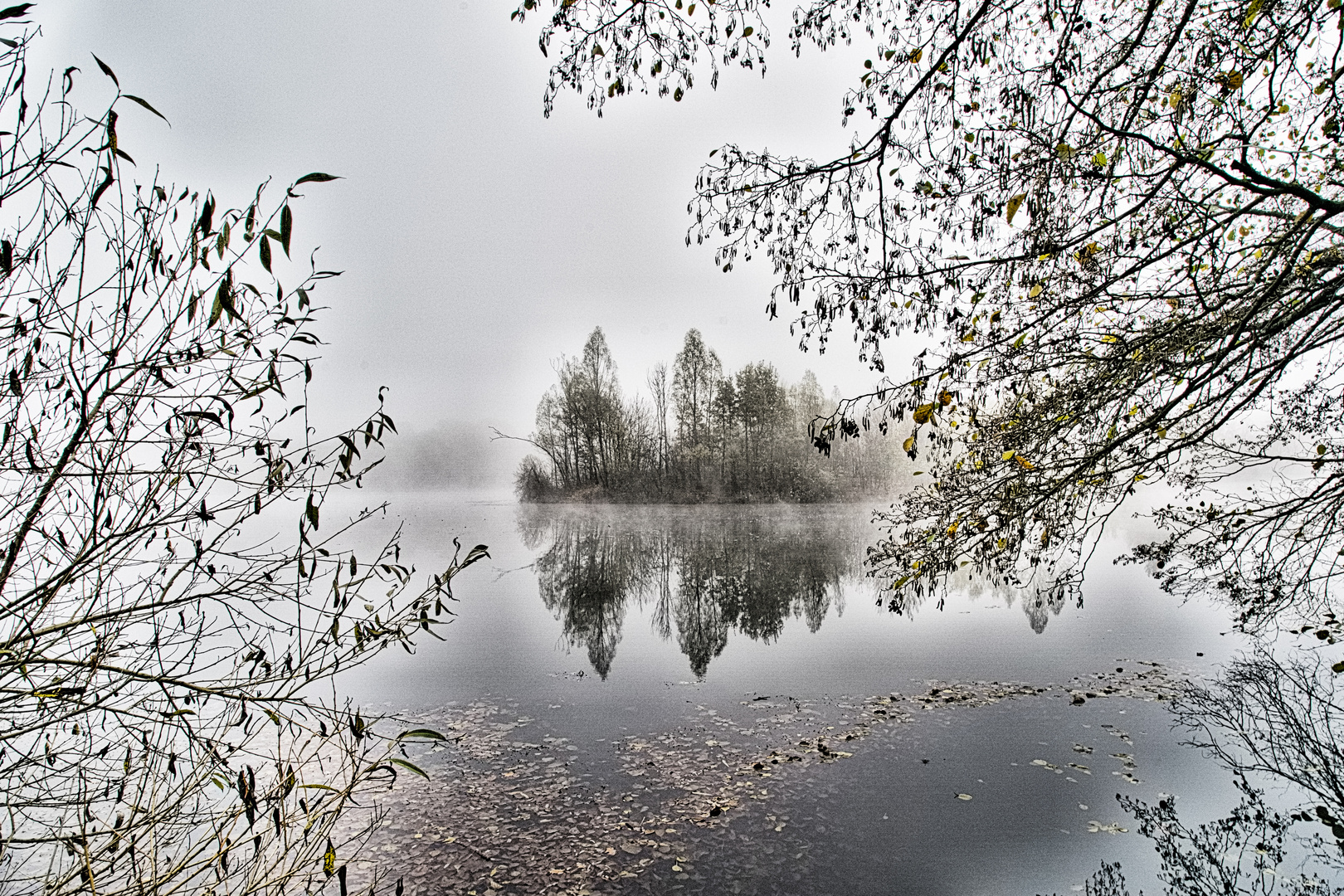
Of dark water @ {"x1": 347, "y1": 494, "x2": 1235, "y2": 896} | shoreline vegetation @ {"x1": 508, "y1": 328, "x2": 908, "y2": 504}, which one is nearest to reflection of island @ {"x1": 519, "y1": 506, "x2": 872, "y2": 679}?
dark water @ {"x1": 347, "y1": 494, "x2": 1235, "y2": 896}

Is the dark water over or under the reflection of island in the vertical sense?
under

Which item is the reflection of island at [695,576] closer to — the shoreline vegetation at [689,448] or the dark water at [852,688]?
the dark water at [852,688]

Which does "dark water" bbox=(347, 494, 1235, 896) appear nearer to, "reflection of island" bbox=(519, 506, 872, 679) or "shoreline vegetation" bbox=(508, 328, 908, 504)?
"reflection of island" bbox=(519, 506, 872, 679)

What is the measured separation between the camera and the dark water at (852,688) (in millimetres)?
5367

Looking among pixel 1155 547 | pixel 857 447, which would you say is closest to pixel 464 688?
pixel 1155 547

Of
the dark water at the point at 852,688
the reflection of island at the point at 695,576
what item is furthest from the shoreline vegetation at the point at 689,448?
the dark water at the point at 852,688

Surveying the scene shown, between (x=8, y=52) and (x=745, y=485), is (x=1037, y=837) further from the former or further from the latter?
(x=745, y=485)

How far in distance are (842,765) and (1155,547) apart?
3.65 metres

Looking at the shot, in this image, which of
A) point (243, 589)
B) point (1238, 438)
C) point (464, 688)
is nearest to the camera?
point (243, 589)

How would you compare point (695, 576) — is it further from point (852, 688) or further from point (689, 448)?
point (689, 448)

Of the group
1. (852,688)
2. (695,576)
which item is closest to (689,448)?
(695,576)

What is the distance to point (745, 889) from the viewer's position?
4.93m

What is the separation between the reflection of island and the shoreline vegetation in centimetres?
1473

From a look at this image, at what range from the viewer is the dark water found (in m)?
5.37
